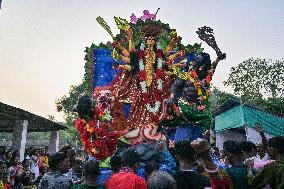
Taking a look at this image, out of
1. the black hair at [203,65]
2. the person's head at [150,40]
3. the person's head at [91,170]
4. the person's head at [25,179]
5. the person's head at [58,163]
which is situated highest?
the person's head at [150,40]

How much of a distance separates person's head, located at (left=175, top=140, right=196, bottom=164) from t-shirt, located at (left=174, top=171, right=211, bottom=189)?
0.41 feet

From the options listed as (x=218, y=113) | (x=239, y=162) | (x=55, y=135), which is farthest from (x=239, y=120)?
(x=239, y=162)

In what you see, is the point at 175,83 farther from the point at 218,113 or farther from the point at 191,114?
the point at 218,113

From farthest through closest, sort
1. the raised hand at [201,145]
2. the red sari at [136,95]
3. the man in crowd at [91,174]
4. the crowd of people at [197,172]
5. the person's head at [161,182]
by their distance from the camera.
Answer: the red sari at [136,95] < the man in crowd at [91,174] < the crowd of people at [197,172] < the raised hand at [201,145] < the person's head at [161,182]

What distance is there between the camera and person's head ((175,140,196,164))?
→ 3346mm

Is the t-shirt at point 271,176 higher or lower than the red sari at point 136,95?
lower

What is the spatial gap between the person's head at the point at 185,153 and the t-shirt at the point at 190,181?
0.41ft

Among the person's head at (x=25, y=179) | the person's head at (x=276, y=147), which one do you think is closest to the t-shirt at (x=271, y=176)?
the person's head at (x=276, y=147)

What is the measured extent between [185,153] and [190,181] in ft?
0.93

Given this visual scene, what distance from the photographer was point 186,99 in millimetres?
8164

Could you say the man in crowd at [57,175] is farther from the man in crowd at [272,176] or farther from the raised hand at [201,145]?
the man in crowd at [272,176]

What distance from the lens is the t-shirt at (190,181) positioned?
324 cm

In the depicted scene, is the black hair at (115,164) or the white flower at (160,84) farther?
the white flower at (160,84)

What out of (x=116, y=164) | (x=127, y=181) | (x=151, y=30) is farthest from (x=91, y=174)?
(x=151, y=30)
